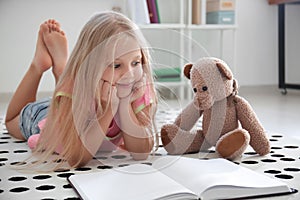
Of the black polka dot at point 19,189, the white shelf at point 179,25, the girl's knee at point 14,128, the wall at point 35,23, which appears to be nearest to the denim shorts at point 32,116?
the girl's knee at point 14,128

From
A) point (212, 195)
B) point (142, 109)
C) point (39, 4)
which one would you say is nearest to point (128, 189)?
point (212, 195)

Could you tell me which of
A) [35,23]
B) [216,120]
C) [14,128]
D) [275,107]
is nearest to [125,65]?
[216,120]

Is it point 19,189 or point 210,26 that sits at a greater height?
point 210,26

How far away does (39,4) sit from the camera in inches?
86.7

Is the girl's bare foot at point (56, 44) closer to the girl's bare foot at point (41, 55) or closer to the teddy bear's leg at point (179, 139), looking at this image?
the girl's bare foot at point (41, 55)

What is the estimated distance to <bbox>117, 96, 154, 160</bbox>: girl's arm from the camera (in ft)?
3.00

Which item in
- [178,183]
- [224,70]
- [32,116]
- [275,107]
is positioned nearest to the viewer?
[178,183]

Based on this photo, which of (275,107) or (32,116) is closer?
(32,116)

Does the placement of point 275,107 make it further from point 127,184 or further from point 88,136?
point 127,184

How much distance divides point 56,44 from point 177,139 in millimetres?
460

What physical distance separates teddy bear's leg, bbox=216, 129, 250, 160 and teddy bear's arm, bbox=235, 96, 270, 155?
48mm

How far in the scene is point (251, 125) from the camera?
0.98 metres

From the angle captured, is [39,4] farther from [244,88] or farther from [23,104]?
[244,88]

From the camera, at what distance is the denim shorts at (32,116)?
115 cm
